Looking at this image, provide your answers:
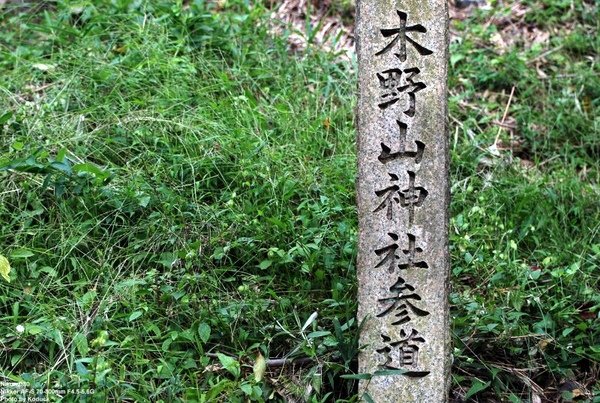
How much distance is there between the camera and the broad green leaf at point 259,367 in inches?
143

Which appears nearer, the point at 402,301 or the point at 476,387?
the point at 402,301

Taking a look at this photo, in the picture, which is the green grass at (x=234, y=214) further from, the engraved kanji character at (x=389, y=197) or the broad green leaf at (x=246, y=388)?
the engraved kanji character at (x=389, y=197)

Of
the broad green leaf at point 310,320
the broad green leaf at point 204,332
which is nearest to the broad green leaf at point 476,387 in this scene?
the broad green leaf at point 310,320

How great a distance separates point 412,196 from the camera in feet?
11.4

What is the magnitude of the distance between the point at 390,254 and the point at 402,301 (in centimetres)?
18

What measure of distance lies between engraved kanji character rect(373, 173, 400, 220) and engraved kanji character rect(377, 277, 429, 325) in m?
0.27

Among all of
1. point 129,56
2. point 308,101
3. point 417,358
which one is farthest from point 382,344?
point 129,56

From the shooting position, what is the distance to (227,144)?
4566 millimetres

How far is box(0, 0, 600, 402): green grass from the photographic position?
3754mm

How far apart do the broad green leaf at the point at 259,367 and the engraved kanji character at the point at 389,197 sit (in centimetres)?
77

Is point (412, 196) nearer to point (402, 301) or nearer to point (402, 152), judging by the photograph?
point (402, 152)

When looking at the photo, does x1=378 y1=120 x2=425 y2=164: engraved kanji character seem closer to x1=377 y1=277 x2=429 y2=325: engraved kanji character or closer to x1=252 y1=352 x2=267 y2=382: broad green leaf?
x1=377 y1=277 x2=429 y2=325: engraved kanji character

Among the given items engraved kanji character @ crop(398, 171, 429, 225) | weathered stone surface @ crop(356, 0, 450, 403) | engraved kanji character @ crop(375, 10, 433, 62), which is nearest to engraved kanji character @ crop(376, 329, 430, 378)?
weathered stone surface @ crop(356, 0, 450, 403)

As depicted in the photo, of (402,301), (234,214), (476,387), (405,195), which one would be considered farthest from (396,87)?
(476,387)
